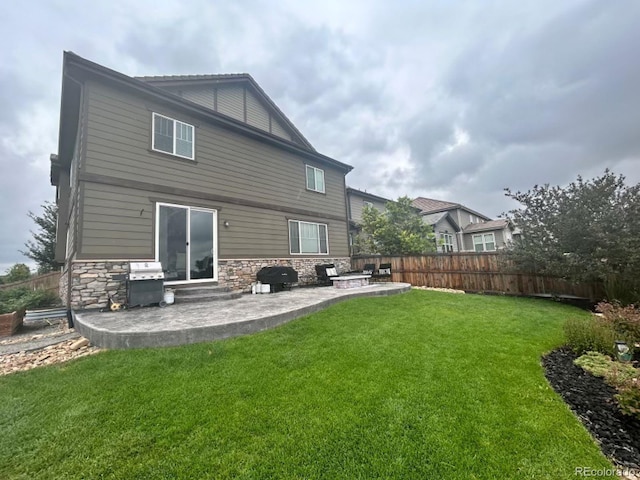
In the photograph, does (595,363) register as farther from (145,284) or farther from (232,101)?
(232,101)

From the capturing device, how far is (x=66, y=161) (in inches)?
395

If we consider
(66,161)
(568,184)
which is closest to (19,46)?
(66,161)

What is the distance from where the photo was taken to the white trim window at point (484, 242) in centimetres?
2155

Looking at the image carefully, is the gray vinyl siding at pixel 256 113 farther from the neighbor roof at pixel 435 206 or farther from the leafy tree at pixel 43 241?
the leafy tree at pixel 43 241

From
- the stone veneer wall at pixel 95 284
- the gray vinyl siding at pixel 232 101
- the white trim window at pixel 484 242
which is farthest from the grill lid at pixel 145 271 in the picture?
the white trim window at pixel 484 242

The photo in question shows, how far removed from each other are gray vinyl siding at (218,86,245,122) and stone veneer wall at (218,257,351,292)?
5654 mm

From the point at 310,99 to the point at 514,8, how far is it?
10361 mm

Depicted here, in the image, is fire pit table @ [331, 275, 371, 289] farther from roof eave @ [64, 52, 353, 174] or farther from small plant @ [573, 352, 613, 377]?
small plant @ [573, 352, 613, 377]

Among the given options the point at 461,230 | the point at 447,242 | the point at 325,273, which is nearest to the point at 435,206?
the point at 461,230

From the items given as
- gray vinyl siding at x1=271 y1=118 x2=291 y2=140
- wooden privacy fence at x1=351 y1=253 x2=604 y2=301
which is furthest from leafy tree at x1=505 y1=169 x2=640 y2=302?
gray vinyl siding at x1=271 y1=118 x2=291 y2=140

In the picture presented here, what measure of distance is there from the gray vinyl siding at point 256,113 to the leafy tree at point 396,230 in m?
6.95

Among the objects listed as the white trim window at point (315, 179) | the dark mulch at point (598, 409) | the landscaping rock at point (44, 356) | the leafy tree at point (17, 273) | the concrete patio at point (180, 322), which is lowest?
the dark mulch at point (598, 409)

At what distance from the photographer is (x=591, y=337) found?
4012mm

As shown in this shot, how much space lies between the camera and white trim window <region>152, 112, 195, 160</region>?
7.09m
